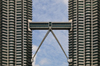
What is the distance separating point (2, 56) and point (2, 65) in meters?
6.63

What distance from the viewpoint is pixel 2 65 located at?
651 feet

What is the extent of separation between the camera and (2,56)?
200 meters
